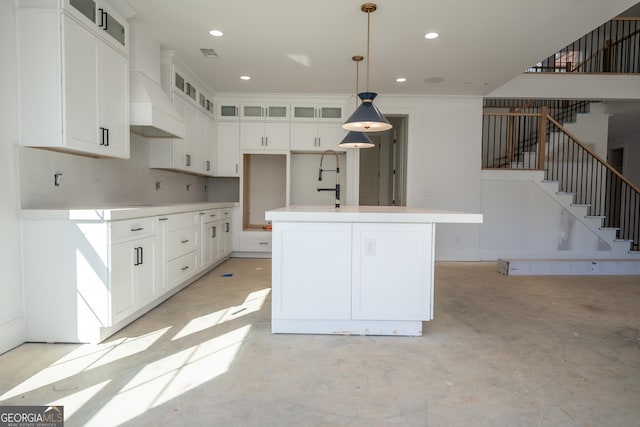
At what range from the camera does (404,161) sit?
246 inches

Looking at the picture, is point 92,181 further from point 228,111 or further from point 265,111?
point 265,111

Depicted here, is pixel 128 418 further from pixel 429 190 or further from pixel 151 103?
pixel 429 190

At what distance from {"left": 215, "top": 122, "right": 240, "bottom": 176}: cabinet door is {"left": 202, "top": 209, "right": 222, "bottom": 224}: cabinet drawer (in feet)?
3.50

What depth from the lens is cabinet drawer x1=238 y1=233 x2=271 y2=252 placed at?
19.7 feet

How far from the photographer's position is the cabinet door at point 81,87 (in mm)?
2537

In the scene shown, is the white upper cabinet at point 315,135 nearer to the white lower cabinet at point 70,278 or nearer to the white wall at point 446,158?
the white wall at point 446,158

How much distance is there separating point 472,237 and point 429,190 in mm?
1071

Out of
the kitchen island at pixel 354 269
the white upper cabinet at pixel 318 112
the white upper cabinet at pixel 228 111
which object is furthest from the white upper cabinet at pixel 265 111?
the kitchen island at pixel 354 269

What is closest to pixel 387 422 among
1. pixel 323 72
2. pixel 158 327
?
pixel 158 327

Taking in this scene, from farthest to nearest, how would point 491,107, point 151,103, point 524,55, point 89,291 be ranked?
point 491,107 < point 524,55 < point 151,103 < point 89,291

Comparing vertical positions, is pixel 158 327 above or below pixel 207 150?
below

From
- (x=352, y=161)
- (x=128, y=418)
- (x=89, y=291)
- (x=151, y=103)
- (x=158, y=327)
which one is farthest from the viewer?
(x=352, y=161)

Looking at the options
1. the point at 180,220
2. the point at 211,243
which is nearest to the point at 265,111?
the point at 211,243

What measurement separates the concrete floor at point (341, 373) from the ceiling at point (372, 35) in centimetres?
274
